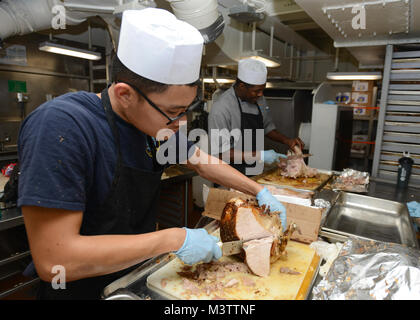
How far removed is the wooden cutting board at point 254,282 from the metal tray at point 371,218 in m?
0.61

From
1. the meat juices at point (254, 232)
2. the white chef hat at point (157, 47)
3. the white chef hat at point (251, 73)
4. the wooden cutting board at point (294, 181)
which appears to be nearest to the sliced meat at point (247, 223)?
the meat juices at point (254, 232)

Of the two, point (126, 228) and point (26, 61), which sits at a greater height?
point (26, 61)

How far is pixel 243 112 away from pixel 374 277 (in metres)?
2.73

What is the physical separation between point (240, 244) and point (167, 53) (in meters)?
1.04

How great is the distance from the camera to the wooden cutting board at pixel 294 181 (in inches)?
117

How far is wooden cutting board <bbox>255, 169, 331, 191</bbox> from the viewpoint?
2.97 metres

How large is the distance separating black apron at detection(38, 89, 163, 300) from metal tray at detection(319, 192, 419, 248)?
1298 mm

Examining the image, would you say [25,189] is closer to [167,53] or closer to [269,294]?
[167,53]

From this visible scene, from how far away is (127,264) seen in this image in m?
1.15

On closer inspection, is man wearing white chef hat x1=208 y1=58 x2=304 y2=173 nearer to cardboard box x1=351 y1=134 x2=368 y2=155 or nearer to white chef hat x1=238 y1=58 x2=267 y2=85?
white chef hat x1=238 y1=58 x2=267 y2=85

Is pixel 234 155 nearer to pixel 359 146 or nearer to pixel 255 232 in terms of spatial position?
pixel 255 232

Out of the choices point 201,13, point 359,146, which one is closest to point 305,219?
point 201,13

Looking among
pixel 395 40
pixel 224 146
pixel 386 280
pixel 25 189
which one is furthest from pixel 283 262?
pixel 395 40

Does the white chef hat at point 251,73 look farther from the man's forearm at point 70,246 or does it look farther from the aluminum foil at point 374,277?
the man's forearm at point 70,246
